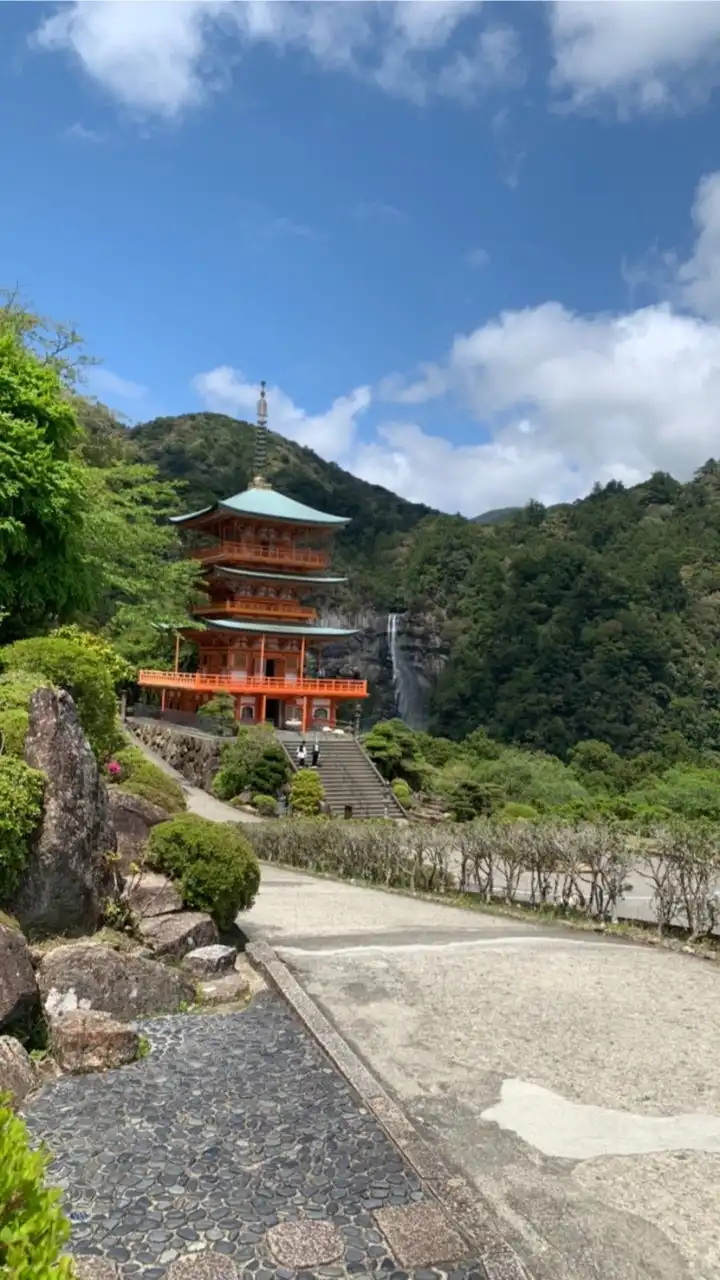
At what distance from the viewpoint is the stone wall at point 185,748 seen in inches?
994

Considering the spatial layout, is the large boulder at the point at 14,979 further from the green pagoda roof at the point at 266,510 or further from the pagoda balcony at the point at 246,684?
the green pagoda roof at the point at 266,510

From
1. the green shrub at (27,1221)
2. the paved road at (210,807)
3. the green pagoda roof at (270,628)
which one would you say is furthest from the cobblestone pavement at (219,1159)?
the green pagoda roof at (270,628)

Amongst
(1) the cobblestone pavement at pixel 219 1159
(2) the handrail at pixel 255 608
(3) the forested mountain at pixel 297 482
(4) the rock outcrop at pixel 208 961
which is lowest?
(1) the cobblestone pavement at pixel 219 1159

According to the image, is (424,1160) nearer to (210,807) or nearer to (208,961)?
(208,961)

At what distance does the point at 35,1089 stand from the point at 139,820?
11.7 ft

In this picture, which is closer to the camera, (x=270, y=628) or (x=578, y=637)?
(x=270, y=628)

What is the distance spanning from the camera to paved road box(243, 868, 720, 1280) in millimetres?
3523

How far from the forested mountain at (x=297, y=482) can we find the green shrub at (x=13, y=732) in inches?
1913

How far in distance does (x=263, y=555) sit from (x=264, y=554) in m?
0.11

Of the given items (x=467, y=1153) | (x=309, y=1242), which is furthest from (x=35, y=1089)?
(x=467, y=1153)

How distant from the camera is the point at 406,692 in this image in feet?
176

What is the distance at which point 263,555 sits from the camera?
1299 inches

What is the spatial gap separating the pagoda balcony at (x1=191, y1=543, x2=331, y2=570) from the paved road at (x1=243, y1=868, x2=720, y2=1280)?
2403 cm

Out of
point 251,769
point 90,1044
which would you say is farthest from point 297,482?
point 90,1044
